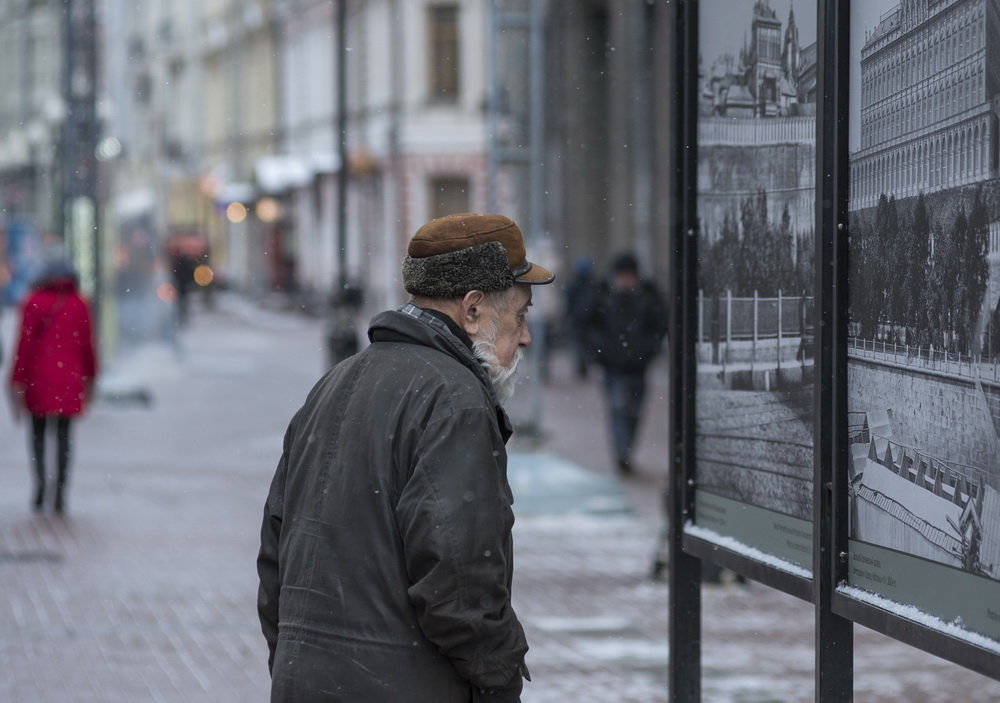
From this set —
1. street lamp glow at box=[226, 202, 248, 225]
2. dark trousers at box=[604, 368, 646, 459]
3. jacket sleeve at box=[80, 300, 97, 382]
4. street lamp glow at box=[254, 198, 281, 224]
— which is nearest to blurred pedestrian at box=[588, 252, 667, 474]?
dark trousers at box=[604, 368, 646, 459]

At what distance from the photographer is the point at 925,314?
11.6 ft

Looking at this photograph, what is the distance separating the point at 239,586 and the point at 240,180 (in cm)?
5411

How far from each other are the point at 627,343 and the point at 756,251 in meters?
10.9

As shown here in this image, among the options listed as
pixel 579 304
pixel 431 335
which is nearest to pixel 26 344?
pixel 431 335

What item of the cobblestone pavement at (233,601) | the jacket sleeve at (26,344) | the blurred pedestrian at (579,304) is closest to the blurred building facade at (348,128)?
the blurred pedestrian at (579,304)

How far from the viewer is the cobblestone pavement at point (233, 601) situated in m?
7.31

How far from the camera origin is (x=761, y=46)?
4309mm

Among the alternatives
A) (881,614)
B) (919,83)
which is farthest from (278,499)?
(919,83)

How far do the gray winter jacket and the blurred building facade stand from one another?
10.0 meters

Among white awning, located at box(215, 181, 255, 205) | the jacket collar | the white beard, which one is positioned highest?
white awning, located at box(215, 181, 255, 205)

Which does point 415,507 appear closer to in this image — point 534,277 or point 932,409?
point 534,277

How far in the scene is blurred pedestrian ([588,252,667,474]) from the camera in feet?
48.4

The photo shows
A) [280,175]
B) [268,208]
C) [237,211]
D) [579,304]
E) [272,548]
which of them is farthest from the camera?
[237,211]

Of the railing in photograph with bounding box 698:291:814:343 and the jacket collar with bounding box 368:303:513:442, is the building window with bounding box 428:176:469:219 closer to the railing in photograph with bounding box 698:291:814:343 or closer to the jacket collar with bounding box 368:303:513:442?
the railing in photograph with bounding box 698:291:814:343
